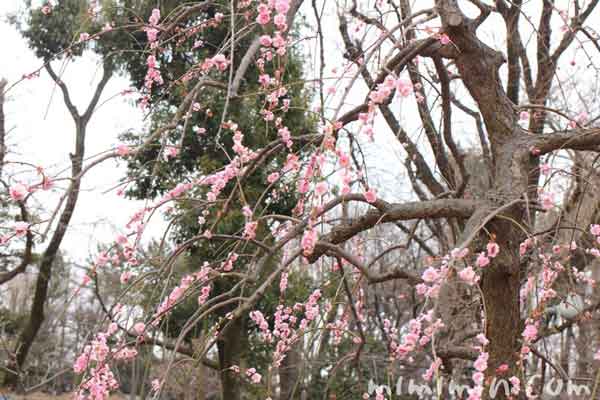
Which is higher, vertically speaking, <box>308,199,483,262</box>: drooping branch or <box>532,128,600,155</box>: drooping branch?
<box>532,128,600,155</box>: drooping branch

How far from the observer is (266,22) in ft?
5.47

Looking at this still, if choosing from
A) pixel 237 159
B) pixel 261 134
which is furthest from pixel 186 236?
pixel 237 159

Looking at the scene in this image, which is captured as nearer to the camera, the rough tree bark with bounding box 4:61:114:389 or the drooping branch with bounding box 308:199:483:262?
the drooping branch with bounding box 308:199:483:262

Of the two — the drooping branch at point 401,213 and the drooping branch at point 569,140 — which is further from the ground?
the drooping branch at point 569,140

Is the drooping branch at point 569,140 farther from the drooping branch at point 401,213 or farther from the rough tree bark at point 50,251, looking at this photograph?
the rough tree bark at point 50,251

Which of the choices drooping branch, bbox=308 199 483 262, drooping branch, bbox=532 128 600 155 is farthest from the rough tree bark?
drooping branch, bbox=532 128 600 155

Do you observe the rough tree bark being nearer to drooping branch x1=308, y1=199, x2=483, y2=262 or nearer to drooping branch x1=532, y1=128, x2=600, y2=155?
drooping branch x1=308, y1=199, x2=483, y2=262

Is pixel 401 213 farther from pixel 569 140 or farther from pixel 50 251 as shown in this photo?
pixel 50 251

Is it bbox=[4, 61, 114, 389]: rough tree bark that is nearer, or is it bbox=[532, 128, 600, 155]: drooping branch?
bbox=[532, 128, 600, 155]: drooping branch

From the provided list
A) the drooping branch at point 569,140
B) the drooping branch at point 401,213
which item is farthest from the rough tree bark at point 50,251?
the drooping branch at point 569,140

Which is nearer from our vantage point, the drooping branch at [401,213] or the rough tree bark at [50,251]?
the drooping branch at [401,213]

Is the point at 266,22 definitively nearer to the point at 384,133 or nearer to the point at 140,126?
the point at 384,133

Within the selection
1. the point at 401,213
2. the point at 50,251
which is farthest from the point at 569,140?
the point at 50,251

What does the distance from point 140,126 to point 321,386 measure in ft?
11.2
